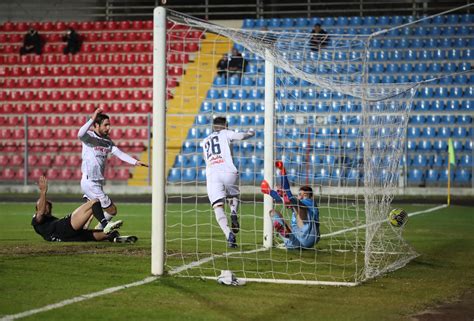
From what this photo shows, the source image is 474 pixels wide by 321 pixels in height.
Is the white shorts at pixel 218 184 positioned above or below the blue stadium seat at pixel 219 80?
below

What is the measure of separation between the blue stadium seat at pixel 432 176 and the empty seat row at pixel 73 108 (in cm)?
1019

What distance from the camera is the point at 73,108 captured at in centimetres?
3173

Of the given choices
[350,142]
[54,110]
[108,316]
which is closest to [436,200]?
[350,142]

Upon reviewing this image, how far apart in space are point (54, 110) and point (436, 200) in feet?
48.4

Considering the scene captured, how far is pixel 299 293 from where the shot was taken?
8602mm

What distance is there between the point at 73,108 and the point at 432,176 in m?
13.3

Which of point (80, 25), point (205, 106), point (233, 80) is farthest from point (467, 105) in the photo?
point (80, 25)

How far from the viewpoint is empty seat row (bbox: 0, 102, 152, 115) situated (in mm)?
31422

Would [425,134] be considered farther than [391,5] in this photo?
No

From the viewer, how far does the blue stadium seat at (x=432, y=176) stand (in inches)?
1069

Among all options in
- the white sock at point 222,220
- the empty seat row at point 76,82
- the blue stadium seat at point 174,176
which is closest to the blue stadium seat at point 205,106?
the blue stadium seat at point 174,176

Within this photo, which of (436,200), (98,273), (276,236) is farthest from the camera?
(436,200)

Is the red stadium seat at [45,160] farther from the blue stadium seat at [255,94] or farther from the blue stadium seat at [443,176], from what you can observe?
the blue stadium seat at [443,176]

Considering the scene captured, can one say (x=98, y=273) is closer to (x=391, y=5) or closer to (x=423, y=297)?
(x=423, y=297)
